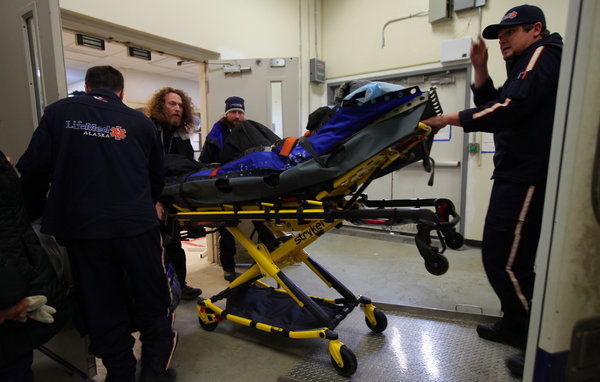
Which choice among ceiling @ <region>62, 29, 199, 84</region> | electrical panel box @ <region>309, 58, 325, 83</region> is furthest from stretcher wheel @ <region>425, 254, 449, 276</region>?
ceiling @ <region>62, 29, 199, 84</region>

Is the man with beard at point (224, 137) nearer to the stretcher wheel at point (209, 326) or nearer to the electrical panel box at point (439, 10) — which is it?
the stretcher wheel at point (209, 326)

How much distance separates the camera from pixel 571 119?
0.71 m

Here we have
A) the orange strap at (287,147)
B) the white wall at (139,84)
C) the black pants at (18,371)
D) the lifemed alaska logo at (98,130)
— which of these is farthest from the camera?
the white wall at (139,84)

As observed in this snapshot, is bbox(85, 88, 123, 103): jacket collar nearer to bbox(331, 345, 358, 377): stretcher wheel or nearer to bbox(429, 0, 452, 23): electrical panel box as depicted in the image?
bbox(331, 345, 358, 377): stretcher wheel

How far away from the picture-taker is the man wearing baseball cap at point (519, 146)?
1.62 m

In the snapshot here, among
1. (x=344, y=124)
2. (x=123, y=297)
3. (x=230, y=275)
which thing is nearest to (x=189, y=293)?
(x=230, y=275)

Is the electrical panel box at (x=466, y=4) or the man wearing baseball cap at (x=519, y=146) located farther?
the electrical panel box at (x=466, y=4)

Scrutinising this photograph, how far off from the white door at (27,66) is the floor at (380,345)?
1410mm

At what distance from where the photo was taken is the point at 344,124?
5.36 feet

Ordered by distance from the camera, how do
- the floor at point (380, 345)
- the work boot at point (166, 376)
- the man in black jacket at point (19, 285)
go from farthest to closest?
the floor at point (380, 345), the work boot at point (166, 376), the man in black jacket at point (19, 285)

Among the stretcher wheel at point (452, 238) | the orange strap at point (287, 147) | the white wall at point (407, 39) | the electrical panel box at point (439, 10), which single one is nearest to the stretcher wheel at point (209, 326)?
the orange strap at point (287, 147)

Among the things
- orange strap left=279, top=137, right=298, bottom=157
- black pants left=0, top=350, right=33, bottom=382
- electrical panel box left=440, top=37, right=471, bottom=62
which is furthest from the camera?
electrical panel box left=440, top=37, right=471, bottom=62

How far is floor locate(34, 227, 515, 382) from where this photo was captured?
1771mm

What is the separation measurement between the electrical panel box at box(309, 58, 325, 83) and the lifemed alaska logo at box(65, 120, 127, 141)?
4180mm
